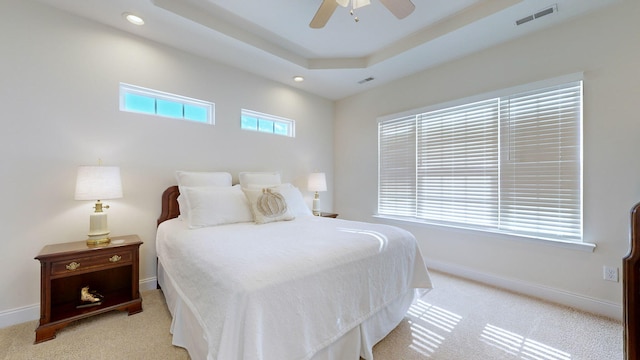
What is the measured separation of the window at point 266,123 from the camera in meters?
3.53

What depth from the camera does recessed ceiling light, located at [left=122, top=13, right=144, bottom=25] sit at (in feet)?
7.52

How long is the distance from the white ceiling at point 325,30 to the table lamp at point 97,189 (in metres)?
1.47

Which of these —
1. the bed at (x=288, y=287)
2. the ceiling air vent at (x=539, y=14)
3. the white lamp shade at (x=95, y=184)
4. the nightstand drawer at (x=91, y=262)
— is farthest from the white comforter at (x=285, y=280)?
the ceiling air vent at (x=539, y=14)

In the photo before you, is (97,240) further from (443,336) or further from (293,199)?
(443,336)

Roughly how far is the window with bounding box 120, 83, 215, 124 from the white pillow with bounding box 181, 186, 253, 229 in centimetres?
100

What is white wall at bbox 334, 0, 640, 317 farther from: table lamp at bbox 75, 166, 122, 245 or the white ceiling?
table lamp at bbox 75, 166, 122, 245

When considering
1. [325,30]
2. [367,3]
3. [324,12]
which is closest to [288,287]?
[324,12]

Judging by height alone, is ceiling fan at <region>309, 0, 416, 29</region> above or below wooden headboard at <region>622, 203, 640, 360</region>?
above

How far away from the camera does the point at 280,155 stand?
3.90 metres

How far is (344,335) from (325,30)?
9.57 ft

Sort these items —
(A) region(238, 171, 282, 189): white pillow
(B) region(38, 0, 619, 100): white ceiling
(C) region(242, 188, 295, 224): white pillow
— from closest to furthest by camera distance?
(B) region(38, 0, 619, 100): white ceiling < (C) region(242, 188, 295, 224): white pillow < (A) region(238, 171, 282, 189): white pillow

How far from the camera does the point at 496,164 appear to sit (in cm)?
282

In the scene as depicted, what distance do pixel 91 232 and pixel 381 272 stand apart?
2438 mm

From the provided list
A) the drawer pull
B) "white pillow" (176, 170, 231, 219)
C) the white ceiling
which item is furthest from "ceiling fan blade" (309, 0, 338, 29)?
the drawer pull
